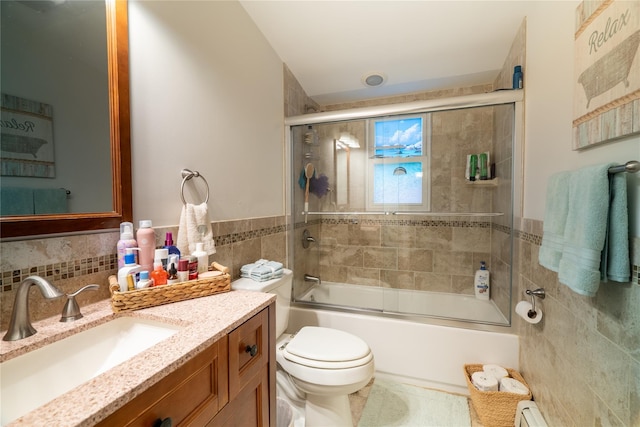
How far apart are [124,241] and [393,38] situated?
2005 mm

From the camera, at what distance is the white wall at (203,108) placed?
42.7 inches

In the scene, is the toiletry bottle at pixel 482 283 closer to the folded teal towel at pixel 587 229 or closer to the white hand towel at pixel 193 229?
the folded teal towel at pixel 587 229

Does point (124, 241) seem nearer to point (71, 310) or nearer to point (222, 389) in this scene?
point (71, 310)

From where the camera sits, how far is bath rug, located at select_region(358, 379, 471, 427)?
149 centimetres

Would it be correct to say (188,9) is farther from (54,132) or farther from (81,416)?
(81,416)

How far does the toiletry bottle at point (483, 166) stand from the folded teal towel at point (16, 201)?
100.0 inches

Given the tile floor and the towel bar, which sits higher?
the towel bar

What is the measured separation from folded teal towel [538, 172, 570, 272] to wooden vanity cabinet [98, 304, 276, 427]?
1.14m

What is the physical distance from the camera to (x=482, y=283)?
2.18 metres

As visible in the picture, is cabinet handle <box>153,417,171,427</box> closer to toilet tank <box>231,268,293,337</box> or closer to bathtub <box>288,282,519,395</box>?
toilet tank <box>231,268,293,337</box>

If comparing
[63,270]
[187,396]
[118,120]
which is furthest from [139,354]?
[118,120]

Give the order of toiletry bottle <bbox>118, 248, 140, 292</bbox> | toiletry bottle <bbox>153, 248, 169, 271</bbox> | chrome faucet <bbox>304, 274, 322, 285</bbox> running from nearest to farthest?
toiletry bottle <bbox>118, 248, 140, 292</bbox> < toiletry bottle <bbox>153, 248, 169, 271</bbox> < chrome faucet <bbox>304, 274, 322, 285</bbox>

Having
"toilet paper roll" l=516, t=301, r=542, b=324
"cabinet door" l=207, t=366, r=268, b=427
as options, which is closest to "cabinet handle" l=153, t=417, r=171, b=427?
"cabinet door" l=207, t=366, r=268, b=427

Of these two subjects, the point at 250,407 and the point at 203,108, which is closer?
the point at 250,407
